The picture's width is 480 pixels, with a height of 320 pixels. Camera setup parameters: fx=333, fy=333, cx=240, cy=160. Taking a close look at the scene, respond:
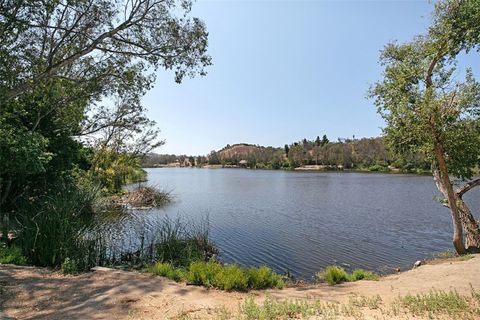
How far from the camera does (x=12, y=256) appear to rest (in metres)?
8.45

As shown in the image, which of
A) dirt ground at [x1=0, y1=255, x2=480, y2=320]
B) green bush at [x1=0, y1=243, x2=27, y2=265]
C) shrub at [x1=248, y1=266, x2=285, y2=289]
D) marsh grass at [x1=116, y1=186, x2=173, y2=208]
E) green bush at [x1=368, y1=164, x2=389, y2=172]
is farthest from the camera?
green bush at [x1=368, y1=164, x2=389, y2=172]

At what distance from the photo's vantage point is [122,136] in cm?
2828

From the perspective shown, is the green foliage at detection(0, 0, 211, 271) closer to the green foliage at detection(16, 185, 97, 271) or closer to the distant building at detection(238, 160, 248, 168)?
the green foliage at detection(16, 185, 97, 271)

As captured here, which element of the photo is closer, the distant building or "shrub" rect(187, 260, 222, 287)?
"shrub" rect(187, 260, 222, 287)

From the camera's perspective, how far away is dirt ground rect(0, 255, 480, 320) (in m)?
5.30

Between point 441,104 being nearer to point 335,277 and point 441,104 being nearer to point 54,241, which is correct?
point 335,277

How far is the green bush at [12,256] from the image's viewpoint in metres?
8.27

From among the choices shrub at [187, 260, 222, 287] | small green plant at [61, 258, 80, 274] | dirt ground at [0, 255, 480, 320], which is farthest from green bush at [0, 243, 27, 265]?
shrub at [187, 260, 222, 287]

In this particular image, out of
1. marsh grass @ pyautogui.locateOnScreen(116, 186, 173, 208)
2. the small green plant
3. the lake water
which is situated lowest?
the lake water

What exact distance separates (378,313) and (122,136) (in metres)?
26.6

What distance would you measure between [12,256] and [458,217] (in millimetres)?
13471

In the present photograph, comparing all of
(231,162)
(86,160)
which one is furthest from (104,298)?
(231,162)

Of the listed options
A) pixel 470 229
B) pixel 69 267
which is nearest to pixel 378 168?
pixel 470 229

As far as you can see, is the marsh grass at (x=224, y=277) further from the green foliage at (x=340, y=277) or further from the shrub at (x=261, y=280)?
the green foliage at (x=340, y=277)
